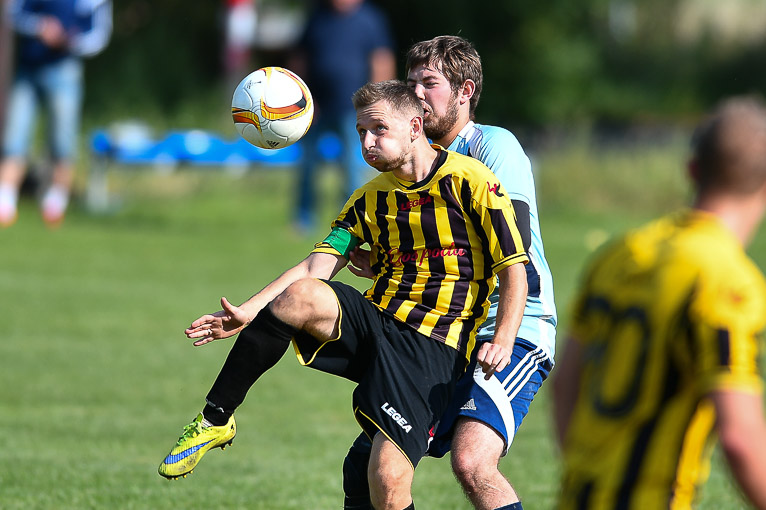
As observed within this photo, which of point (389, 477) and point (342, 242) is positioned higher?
point (342, 242)

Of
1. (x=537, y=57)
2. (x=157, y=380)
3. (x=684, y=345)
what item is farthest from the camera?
(x=537, y=57)

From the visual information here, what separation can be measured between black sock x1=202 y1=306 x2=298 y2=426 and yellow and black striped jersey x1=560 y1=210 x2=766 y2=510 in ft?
4.70

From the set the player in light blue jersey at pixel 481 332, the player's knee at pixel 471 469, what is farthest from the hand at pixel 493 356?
the player's knee at pixel 471 469

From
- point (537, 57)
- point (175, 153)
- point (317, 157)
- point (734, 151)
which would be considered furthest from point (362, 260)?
point (537, 57)

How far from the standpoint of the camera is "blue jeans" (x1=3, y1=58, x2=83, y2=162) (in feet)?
39.6

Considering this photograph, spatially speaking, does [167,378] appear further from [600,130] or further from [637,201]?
[600,130]

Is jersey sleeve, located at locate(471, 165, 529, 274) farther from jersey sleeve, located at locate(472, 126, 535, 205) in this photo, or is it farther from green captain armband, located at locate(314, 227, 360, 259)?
green captain armband, located at locate(314, 227, 360, 259)

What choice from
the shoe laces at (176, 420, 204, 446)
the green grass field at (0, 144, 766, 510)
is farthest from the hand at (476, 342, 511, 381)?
the green grass field at (0, 144, 766, 510)

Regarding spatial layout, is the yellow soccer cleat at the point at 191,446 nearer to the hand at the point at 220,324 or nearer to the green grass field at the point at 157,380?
the hand at the point at 220,324

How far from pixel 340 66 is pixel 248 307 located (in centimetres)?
831

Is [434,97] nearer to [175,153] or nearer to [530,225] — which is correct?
[530,225]

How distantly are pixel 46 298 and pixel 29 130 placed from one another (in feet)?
10.4

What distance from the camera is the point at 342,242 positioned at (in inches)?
167

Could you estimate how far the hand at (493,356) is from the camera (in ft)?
12.3
